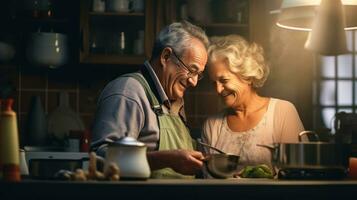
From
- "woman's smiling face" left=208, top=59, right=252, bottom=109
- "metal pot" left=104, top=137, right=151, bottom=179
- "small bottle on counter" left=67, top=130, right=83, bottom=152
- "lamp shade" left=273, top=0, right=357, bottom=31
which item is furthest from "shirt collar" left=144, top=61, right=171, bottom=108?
"small bottle on counter" left=67, top=130, right=83, bottom=152

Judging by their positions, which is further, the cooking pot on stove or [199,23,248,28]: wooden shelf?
[199,23,248,28]: wooden shelf

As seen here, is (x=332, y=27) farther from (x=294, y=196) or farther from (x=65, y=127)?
(x=65, y=127)

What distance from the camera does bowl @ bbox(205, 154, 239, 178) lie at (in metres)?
2.73

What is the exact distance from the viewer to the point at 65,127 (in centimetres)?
Answer: 532

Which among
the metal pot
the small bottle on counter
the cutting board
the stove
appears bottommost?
the small bottle on counter

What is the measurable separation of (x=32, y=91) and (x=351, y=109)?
3.13 m

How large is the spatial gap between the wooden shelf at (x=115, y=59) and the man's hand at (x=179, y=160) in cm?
252

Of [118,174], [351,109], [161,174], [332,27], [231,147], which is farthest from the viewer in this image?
[351,109]

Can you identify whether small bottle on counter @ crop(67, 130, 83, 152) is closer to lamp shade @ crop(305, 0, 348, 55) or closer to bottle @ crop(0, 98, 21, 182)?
lamp shade @ crop(305, 0, 348, 55)

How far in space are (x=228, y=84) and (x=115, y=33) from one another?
1.63 m

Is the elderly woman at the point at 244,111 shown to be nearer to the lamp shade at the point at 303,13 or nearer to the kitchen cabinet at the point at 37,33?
the lamp shade at the point at 303,13

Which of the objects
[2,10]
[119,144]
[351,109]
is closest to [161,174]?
[119,144]

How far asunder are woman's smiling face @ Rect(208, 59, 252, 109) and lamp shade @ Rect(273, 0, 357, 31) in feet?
1.95

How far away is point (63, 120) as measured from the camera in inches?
211
